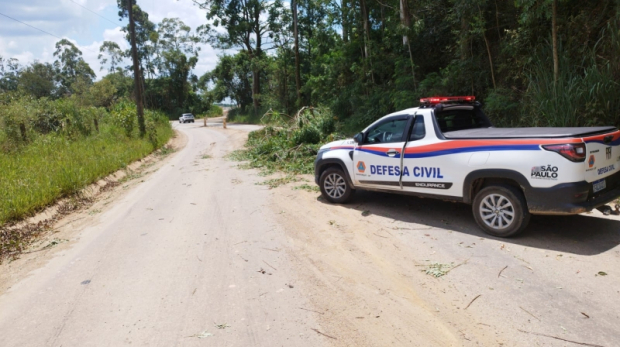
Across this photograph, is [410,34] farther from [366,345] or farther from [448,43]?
[366,345]

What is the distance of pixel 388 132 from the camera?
6957 millimetres

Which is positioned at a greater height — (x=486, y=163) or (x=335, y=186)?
(x=486, y=163)

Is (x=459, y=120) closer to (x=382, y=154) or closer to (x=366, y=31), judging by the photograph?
(x=382, y=154)

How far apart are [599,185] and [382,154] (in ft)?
9.89

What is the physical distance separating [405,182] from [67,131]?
1737cm

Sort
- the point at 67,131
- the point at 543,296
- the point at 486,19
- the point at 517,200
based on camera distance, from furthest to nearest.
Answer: the point at 67,131
the point at 486,19
the point at 517,200
the point at 543,296

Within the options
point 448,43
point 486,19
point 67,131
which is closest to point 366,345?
point 486,19

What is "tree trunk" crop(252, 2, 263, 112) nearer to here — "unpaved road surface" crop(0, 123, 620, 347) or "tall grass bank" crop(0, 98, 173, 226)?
"tall grass bank" crop(0, 98, 173, 226)

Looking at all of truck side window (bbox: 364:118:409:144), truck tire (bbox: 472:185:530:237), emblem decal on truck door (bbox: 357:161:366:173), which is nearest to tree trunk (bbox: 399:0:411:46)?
truck side window (bbox: 364:118:409:144)

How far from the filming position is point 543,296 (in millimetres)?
3932

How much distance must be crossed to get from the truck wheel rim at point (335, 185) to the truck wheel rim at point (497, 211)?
2.75 metres

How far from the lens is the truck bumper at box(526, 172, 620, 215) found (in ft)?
15.8

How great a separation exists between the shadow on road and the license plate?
69cm

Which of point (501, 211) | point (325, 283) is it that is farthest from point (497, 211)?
point (325, 283)
